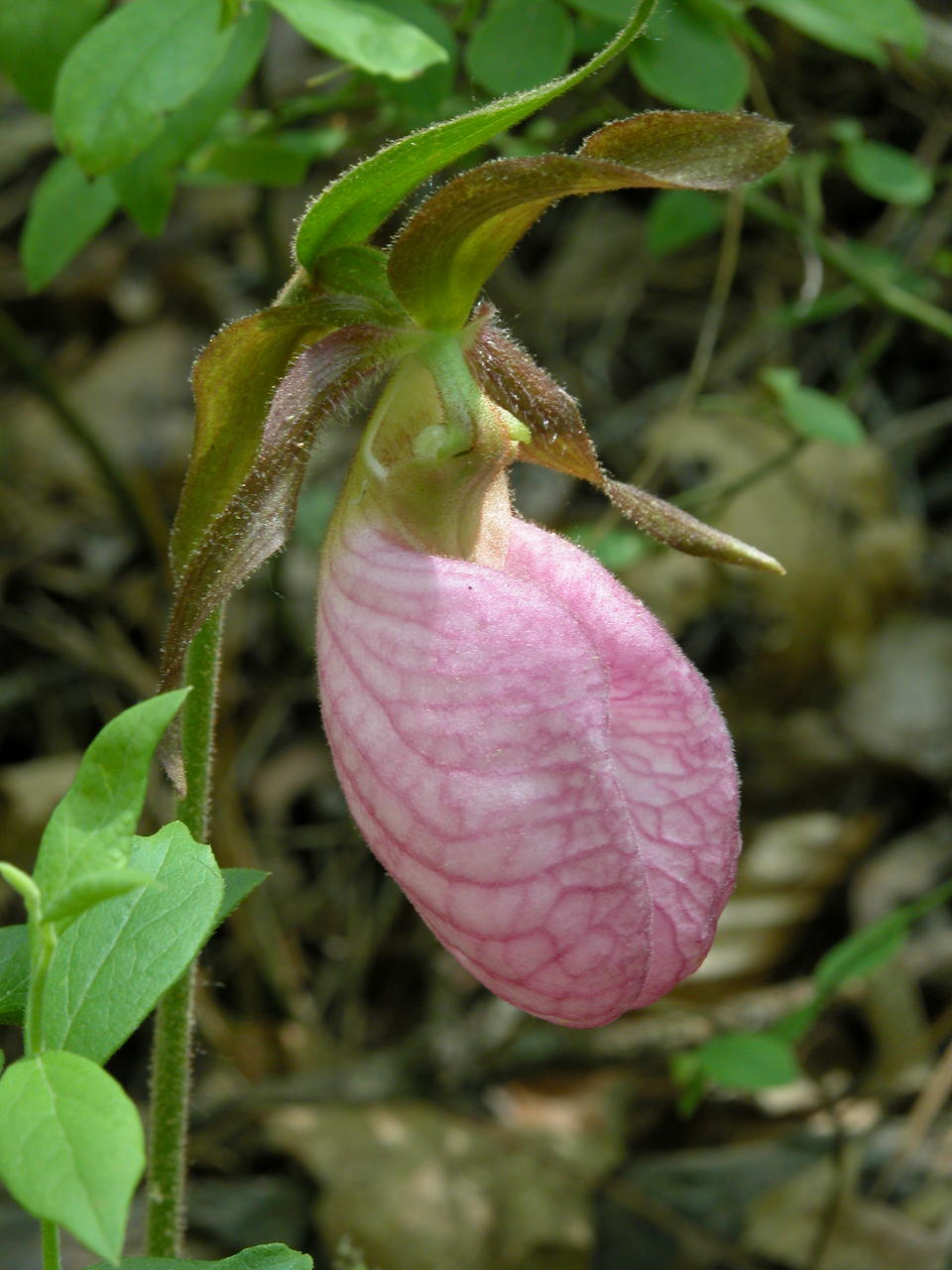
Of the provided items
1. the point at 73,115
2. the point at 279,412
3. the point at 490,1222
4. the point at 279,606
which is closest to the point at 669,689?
the point at 279,412

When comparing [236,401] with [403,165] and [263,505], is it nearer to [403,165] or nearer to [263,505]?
[263,505]

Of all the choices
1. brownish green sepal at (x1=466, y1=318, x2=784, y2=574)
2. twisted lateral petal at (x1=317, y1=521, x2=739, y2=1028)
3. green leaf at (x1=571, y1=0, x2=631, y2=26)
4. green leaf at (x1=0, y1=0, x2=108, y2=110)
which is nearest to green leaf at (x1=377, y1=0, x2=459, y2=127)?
green leaf at (x1=571, y1=0, x2=631, y2=26)

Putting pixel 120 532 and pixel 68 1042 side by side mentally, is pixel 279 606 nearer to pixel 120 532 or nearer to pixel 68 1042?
pixel 120 532

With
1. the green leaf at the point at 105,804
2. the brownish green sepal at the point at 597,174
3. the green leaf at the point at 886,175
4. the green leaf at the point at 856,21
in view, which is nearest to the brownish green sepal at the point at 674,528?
the brownish green sepal at the point at 597,174

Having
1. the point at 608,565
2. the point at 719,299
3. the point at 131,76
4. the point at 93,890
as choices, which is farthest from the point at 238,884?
the point at 719,299

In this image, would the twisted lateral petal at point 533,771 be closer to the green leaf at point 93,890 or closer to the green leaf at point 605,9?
the green leaf at point 93,890

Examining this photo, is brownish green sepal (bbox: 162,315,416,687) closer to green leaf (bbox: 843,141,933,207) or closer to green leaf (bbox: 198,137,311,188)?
green leaf (bbox: 198,137,311,188)

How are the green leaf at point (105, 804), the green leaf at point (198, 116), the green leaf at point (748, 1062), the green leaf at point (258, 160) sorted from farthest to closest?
the green leaf at point (258, 160), the green leaf at point (748, 1062), the green leaf at point (198, 116), the green leaf at point (105, 804)
